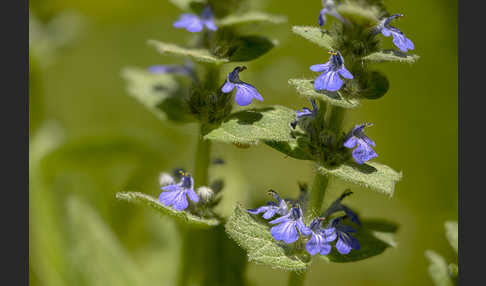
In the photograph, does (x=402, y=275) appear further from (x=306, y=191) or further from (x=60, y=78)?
(x=60, y=78)

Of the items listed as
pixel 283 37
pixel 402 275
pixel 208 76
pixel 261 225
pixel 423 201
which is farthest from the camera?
pixel 423 201

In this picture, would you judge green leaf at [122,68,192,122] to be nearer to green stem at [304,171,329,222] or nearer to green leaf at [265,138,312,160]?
green leaf at [265,138,312,160]

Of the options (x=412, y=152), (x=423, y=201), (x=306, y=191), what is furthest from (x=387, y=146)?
(x=306, y=191)

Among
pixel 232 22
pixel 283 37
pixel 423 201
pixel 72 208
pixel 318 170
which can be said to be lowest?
pixel 423 201

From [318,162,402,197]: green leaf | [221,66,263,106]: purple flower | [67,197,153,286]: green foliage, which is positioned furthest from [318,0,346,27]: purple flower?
[67,197,153,286]: green foliage

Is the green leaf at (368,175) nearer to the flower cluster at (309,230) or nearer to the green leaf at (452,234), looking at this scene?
the flower cluster at (309,230)

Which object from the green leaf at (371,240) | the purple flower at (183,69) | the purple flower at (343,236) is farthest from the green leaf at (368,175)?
the purple flower at (183,69)

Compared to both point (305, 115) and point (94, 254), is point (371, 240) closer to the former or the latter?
point (305, 115)
